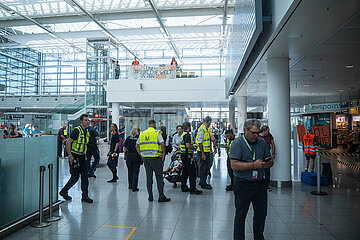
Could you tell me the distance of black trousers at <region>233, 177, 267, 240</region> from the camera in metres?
3.23

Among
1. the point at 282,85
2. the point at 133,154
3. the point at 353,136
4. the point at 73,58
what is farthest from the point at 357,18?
the point at 73,58

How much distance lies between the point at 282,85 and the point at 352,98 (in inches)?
516

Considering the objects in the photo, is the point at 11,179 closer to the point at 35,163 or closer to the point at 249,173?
the point at 35,163

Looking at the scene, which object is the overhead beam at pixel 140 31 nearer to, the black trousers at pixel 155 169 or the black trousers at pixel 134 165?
the black trousers at pixel 134 165

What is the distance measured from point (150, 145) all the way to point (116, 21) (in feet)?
78.9

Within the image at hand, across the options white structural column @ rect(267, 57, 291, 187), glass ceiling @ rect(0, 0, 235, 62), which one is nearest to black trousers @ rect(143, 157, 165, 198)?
white structural column @ rect(267, 57, 291, 187)

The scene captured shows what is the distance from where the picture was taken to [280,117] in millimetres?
7691

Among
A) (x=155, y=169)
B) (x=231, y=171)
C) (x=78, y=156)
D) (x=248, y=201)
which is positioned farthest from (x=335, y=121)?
(x=248, y=201)

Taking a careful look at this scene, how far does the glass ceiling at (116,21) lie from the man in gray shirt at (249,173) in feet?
67.2

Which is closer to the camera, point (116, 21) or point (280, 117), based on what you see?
point (280, 117)

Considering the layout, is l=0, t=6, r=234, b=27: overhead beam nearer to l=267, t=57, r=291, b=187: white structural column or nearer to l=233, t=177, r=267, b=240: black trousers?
l=267, t=57, r=291, b=187: white structural column

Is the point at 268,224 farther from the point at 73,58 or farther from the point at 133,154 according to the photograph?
the point at 73,58

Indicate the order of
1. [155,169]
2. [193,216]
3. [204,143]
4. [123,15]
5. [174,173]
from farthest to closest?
[123,15], [174,173], [204,143], [155,169], [193,216]

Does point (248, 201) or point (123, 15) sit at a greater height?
point (123, 15)
